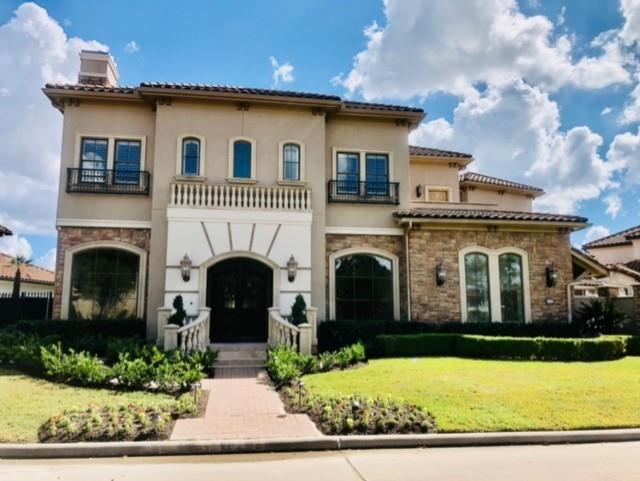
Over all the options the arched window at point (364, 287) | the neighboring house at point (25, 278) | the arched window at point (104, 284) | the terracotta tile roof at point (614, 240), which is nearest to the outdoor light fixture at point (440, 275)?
the arched window at point (364, 287)

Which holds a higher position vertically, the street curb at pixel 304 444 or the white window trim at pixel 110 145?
the white window trim at pixel 110 145

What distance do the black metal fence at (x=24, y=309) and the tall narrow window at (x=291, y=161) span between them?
10.0 metres

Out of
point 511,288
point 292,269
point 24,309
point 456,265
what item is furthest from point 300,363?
point 24,309

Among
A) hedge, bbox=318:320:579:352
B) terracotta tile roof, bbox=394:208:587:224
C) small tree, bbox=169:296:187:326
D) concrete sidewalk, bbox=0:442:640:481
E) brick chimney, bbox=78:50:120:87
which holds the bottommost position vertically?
concrete sidewalk, bbox=0:442:640:481

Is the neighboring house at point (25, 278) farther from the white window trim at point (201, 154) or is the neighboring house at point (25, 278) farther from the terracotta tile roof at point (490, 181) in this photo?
the terracotta tile roof at point (490, 181)

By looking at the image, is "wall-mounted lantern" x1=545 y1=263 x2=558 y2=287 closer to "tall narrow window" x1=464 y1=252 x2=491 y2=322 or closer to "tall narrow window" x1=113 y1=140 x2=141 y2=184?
"tall narrow window" x1=464 y1=252 x2=491 y2=322

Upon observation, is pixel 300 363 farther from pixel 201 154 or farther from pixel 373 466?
pixel 201 154

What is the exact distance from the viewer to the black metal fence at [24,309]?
15797 mm

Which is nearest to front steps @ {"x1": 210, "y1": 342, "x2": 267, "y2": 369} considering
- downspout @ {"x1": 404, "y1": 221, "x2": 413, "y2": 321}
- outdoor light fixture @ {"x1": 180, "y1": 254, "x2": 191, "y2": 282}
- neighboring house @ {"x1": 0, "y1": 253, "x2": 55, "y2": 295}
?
outdoor light fixture @ {"x1": 180, "y1": 254, "x2": 191, "y2": 282}

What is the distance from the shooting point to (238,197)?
587 inches

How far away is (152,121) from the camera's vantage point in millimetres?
15805

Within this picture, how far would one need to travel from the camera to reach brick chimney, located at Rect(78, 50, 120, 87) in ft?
55.5

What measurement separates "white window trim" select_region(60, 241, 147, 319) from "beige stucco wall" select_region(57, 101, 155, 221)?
91 centimetres

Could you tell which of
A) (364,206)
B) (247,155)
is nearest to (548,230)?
(364,206)
